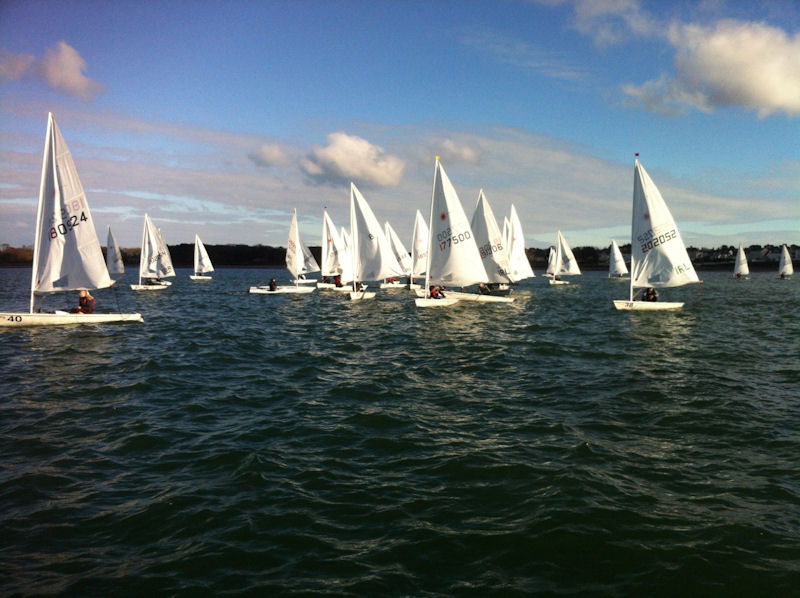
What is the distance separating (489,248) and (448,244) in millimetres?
6623

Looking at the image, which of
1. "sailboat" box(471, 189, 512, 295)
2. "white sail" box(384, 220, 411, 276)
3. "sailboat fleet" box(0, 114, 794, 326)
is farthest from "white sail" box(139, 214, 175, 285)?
"sailboat" box(471, 189, 512, 295)

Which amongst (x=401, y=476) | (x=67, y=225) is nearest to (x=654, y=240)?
(x=401, y=476)

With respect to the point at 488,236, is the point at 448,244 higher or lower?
lower

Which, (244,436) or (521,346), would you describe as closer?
(244,436)

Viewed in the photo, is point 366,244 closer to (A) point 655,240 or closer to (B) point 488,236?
(B) point 488,236

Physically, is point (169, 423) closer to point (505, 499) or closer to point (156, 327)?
point (505, 499)

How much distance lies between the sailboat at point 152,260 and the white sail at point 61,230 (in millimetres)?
33399

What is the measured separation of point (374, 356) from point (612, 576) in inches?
541

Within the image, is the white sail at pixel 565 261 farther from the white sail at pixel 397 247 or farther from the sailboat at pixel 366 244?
the sailboat at pixel 366 244

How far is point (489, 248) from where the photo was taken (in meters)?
36.9

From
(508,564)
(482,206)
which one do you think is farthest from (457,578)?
(482,206)

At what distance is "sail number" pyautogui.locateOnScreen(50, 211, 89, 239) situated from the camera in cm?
2333

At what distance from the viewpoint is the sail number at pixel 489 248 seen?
36875mm

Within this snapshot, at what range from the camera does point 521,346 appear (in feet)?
67.2
